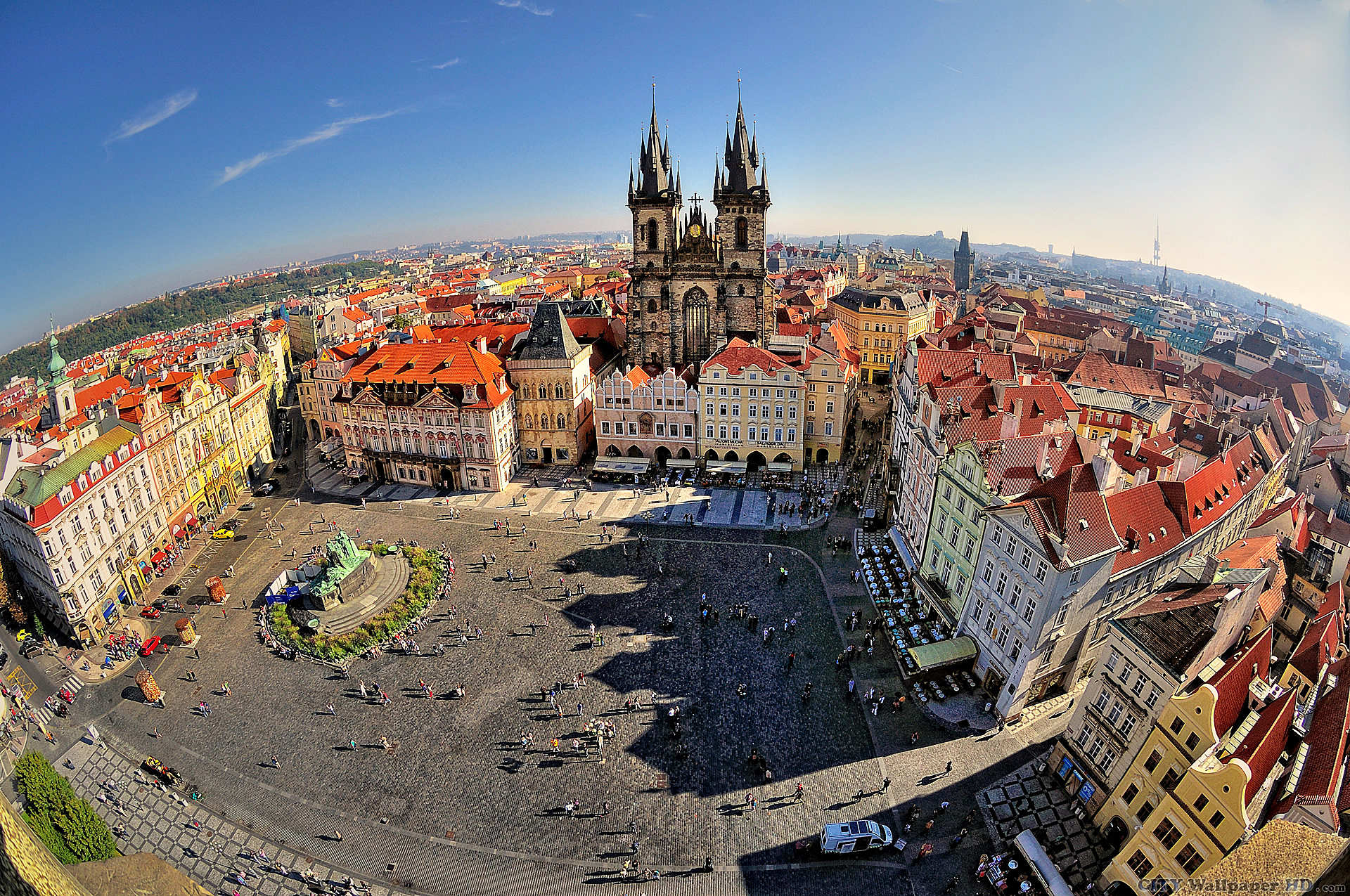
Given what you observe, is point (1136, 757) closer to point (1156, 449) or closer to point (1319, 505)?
point (1156, 449)

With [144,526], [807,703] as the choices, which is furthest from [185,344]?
[807,703]

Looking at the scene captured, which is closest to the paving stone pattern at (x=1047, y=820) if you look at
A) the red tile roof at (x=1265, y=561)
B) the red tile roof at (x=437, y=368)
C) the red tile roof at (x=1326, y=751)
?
the red tile roof at (x=1326, y=751)

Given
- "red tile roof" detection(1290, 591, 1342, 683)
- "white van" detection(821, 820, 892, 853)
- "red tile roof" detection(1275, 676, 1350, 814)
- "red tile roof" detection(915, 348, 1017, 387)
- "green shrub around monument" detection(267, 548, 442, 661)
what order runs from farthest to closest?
"red tile roof" detection(915, 348, 1017, 387)
"green shrub around monument" detection(267, 548, 442, 661)
"white van" detection(821, 820, 892, 853)
"red tile roof" detection(1290, 591, 1342, 683)
"red tile roof" detection(1275, 676, 1350, 814)

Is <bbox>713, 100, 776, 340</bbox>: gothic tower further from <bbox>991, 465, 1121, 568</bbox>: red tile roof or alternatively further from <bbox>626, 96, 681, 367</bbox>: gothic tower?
<bbox>991, 465, 1121, 568</bbox>: red tile roof

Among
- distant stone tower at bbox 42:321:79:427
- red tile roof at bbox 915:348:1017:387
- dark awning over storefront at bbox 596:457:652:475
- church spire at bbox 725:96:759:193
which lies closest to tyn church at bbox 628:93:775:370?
church spire at bbox 725:96:759:193

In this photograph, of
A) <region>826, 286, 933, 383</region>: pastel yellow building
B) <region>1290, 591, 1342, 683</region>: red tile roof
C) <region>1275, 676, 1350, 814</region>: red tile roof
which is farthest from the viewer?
<region>826, 286, 933, 383</region>: pastel yellow building

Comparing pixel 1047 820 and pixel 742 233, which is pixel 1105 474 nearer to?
pixel 1047 820
